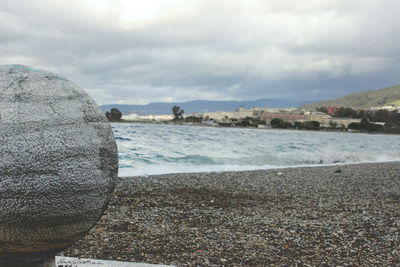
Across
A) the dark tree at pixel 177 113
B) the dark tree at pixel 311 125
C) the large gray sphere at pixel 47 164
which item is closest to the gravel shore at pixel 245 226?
the large gray sphere at pixel 47 164

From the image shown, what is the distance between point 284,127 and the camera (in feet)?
412

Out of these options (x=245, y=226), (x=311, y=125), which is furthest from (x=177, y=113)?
(x=245, y=226)

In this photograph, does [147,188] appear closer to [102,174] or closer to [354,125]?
[102,174]

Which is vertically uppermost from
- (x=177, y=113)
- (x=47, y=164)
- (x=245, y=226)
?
(x=177, y=113)

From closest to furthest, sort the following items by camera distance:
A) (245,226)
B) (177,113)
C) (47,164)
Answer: (47,164) → (245,226) → (177,113)

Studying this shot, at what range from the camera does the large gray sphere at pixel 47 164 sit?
2971mm

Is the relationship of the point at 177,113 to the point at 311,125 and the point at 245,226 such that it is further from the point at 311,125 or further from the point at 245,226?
the point at 245,226

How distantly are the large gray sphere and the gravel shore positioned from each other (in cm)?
148

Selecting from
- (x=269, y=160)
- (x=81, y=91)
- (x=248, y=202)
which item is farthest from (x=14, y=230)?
(x=269, y=160)

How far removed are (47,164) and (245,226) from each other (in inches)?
162

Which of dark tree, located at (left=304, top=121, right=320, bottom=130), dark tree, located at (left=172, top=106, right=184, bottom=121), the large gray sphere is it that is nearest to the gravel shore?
the large gray sphere

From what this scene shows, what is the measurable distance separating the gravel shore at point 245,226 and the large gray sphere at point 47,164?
1.48 m

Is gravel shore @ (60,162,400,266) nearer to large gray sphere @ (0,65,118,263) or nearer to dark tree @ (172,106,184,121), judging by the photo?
large gray sphere @ (0,65,118,263)

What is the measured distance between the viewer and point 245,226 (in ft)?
20.1
